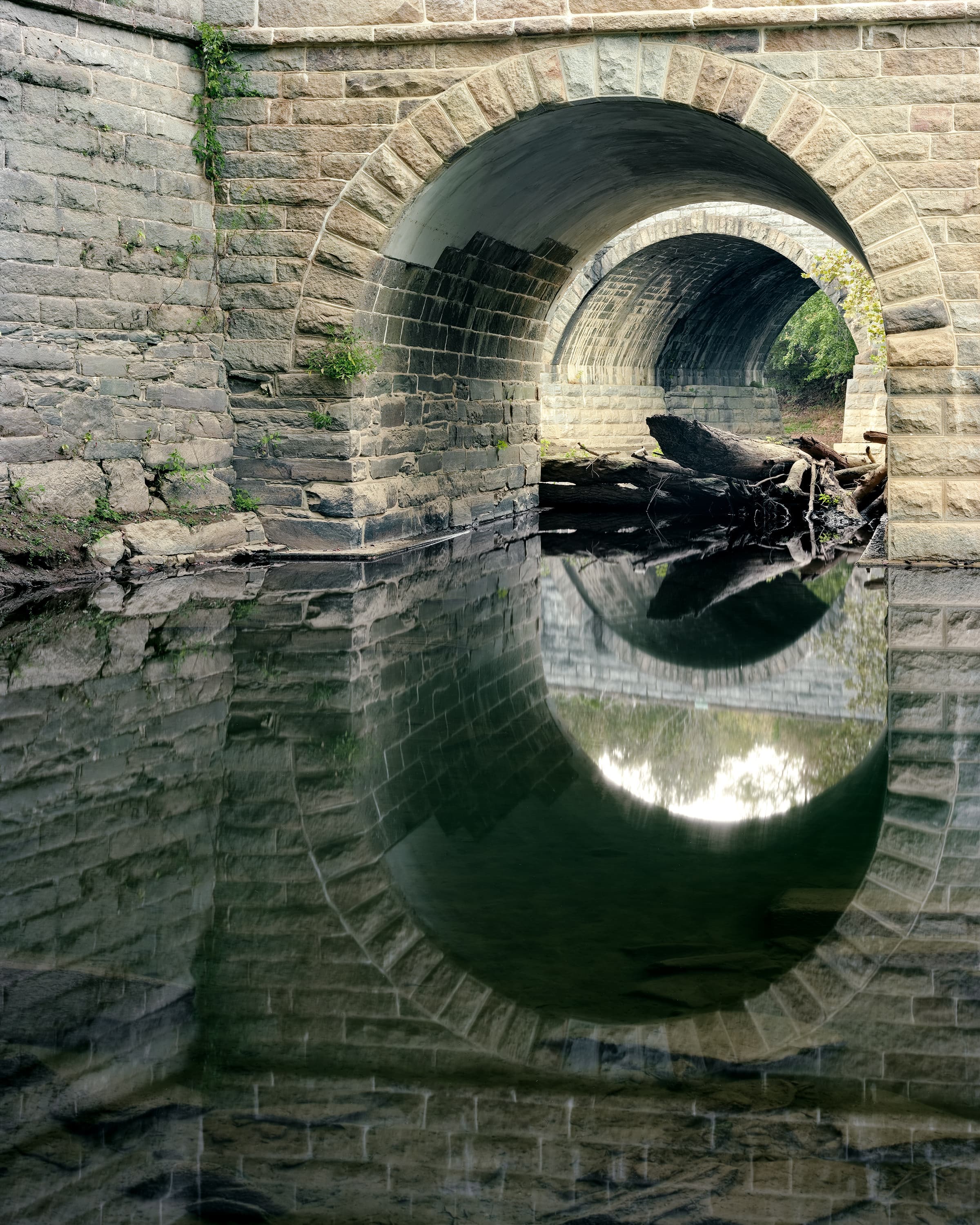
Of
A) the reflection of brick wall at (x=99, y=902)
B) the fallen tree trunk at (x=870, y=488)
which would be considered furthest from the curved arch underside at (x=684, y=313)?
the reflection of brick wall at (x=99, y=902)

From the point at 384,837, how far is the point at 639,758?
1179mm

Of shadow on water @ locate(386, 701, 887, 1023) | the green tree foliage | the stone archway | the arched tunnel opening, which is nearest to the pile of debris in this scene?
the arched tunnel opening

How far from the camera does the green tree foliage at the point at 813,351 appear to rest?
3400 cm

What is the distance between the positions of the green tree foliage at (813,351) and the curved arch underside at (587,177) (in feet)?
64.0

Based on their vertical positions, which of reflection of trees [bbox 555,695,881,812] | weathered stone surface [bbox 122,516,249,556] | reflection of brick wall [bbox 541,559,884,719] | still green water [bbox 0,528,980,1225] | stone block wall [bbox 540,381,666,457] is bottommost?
still green water [bbox 0,528,980,1225]

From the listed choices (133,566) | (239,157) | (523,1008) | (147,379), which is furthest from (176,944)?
(239,157)

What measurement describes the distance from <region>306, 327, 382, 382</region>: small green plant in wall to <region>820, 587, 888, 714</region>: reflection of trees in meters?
3.86

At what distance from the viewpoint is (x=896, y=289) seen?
8.87 metres

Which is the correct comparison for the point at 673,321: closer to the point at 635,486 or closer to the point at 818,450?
the point at 635,486

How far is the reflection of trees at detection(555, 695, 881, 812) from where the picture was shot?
4.21 m

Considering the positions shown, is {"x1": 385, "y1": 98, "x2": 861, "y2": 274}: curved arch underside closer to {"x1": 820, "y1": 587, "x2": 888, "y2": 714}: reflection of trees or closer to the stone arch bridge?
the stone arch bridge

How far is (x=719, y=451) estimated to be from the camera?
575 inches

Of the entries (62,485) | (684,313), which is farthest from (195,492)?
(684,313)

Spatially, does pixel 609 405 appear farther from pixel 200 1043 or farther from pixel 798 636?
pixel 200 1043
